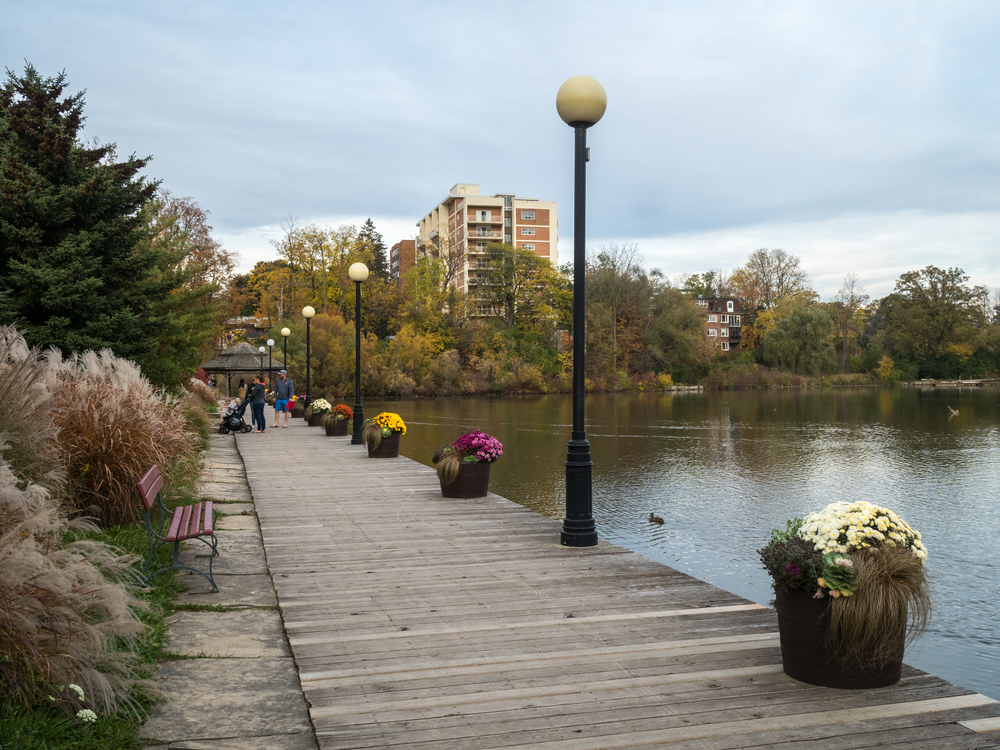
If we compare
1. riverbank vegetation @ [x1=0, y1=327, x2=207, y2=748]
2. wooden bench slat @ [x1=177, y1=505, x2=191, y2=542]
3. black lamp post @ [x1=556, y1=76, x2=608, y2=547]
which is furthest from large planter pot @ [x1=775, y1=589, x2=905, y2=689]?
wooden bench slat @ [x1=177, y1=505, x2=191, y2=542]

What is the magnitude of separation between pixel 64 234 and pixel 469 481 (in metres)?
10.4


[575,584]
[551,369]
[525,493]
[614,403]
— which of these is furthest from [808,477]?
[551,369]

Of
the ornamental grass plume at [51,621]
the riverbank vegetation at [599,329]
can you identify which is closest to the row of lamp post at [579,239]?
the ornamental grass plume at [51,621]

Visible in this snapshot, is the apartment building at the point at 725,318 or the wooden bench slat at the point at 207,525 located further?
the apartment building at the point at 725,318

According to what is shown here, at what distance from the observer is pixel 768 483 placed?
17531mm

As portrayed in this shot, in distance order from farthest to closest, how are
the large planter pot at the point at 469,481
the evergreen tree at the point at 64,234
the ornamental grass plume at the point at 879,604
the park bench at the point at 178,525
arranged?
the evergreen tree at the point at 64,234 < the large planter pot at the point at 469,481 < the park bench at the point at 178,525 < the ornamental grass plume at the point at 879,604

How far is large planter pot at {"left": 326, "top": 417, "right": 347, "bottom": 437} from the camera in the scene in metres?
20.8

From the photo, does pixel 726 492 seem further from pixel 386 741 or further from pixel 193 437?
pixel 386 741

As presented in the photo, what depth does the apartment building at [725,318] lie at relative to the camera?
3910 inches

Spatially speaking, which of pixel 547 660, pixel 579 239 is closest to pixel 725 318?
pixel 579 239

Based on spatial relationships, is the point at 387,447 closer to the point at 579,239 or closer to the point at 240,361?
the point at 579,239

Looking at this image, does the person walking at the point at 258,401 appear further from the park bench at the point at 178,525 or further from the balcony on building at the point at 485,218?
the balcony on building at the point at 485,218

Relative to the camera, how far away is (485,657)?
4457 mm

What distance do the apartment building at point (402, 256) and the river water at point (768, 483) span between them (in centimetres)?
5636
